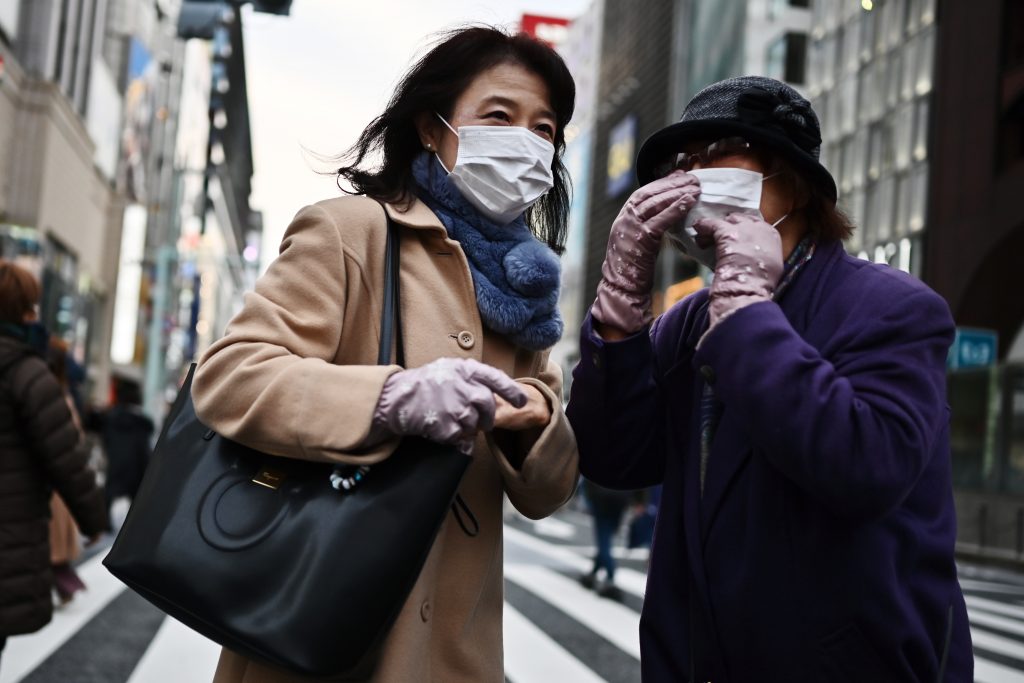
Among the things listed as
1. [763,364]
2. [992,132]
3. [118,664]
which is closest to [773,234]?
[763,364]

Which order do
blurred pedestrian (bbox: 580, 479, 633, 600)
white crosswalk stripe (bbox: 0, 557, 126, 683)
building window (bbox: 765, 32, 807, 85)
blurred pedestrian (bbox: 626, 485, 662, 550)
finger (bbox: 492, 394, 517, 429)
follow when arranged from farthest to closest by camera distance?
building window (bbox: 765, 32, 807, 85) < blurred pedestrian (bbox: 626, 485, 662, 550) < blurred pedestrian (bbox: 580, 479, 633, 600) < white crosswalk stripe (bbox: 0, 557, 126, 683) < finger (bbox: 492, 394, 517, 429)

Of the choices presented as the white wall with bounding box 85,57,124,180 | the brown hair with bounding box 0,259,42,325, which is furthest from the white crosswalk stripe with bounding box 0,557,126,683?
the white wall with bounding box 85,57,124,180

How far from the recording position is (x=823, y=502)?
172 centimetres

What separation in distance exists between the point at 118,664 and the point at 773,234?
192 inches

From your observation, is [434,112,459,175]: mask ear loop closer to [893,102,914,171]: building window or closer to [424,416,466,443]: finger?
[424,416,466,443]: finger

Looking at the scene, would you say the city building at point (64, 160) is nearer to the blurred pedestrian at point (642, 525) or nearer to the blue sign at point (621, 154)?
the blurred pedestrian at point (642, 525)

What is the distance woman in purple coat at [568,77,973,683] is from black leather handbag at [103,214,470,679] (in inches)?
17.5

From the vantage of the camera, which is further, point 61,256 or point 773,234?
point 61,256

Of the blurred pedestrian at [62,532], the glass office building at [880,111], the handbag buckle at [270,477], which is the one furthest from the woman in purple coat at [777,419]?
the glass office building at [880,111]

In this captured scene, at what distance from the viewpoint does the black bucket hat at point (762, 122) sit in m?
1.96

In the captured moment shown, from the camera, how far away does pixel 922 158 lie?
26828 mm

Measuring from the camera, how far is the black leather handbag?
174 centimetres

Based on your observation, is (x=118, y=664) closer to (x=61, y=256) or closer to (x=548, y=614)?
(x=548, y=614)

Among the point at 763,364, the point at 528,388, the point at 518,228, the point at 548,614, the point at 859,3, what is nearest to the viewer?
the point at 763,364
